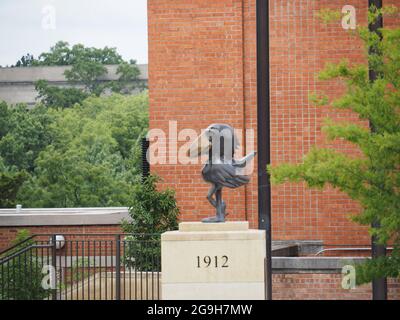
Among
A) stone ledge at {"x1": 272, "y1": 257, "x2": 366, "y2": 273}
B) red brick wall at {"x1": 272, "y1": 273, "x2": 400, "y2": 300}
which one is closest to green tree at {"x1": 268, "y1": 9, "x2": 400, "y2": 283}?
stone ledge at {"x1": 272, "y1": 257, "x2": 366, "y2": 273}

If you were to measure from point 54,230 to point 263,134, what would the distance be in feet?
43.5

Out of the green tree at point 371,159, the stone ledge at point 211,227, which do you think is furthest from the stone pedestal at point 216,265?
the green tree at point 371,159

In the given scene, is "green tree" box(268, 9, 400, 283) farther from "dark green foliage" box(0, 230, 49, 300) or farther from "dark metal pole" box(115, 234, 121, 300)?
"dark green foliage" box(0, 230, 49, 300)

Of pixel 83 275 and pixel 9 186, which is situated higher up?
pixel 9 186

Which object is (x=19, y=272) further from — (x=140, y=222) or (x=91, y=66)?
(x=91, y=66)

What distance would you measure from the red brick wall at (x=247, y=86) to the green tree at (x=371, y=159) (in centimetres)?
699

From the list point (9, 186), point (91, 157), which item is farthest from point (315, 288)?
point (91, 157)

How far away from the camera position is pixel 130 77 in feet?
337

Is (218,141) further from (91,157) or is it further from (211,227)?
(91,157)

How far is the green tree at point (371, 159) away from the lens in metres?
13.9

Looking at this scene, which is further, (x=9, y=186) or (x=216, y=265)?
(x=9, y=186)

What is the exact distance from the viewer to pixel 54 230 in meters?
27.1

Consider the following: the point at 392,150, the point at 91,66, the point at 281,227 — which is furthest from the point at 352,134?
the point at 91,66

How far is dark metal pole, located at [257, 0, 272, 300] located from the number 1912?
753 mm
